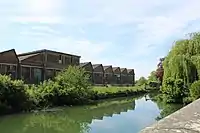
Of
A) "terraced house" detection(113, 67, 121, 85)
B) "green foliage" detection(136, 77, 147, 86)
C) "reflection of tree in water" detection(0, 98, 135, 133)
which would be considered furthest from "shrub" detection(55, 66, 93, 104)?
"green foliage" detection(136, 77, 147, 86)

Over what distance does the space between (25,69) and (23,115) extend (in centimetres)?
1973

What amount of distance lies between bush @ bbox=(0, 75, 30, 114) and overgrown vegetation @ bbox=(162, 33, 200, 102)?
12.3 m

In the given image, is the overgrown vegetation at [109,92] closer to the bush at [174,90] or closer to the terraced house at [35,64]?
the terraced house at [35,64]

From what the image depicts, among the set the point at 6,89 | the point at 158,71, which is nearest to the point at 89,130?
the point at 6,89

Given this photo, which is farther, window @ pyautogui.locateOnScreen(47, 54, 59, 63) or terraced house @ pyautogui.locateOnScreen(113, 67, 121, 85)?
terraced house @ pyautogui.locateOnScreen(113, 67, 121, 85)

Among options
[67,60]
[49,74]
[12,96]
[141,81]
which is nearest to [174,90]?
[12,96]

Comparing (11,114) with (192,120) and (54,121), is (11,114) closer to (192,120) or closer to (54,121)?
(54,121)

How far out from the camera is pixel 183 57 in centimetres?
2544

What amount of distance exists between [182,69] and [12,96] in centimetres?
1378

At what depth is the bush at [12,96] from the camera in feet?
73.0

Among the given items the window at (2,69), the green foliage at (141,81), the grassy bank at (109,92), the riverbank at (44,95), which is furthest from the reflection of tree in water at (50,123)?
the green foliage at (141,81)

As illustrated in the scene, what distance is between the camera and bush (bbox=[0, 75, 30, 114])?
73.0 feet

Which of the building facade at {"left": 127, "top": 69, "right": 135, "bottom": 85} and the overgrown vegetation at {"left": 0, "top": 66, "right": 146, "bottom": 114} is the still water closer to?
the overgrown vegetation at {"left": 0, "top": 66, "right": 146, "bottom": 114}

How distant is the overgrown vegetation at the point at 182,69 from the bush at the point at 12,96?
12311 mm
